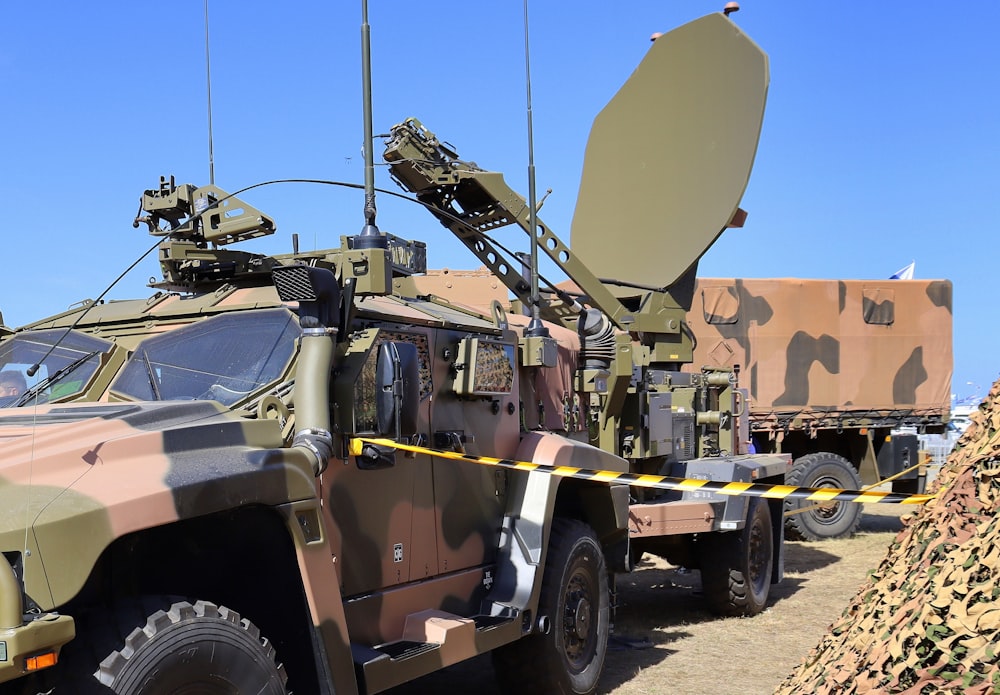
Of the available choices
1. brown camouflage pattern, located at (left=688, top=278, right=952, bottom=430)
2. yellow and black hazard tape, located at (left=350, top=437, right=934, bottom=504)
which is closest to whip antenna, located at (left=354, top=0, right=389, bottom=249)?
yellow and black hazard tape, located at (left=350, top=437, right=934, bottom=504)

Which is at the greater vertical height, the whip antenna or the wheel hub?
the whip antenna

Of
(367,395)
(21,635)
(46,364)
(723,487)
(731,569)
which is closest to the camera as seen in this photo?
(21,635)

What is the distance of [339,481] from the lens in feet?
14.9

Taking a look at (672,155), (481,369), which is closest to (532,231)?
(481,369)

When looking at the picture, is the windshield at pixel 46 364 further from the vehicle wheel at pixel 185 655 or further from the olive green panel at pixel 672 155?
the olive green panel at pixel 672 155

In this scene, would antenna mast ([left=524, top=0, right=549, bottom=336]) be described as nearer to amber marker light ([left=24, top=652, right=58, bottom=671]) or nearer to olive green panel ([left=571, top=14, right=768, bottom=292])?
olive green panel ([left=571, top=14, right=768, bottom=292])

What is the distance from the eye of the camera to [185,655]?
11.4 feet

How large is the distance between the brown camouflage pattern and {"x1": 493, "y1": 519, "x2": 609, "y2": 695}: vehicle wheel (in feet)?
27.2

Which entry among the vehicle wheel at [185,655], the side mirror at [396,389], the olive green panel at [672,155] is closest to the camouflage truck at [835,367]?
the olive green panel at [672,155]

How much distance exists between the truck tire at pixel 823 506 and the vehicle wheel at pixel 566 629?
26.2ft

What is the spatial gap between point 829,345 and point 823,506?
2.37 metres

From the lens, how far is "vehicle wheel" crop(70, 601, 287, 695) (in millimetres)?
3324

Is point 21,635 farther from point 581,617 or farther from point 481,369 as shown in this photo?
point 581,617

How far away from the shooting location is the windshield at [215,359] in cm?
463
